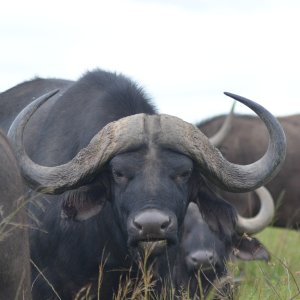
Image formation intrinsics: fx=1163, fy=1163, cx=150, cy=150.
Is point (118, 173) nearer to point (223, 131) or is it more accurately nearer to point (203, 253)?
point (203, 253)

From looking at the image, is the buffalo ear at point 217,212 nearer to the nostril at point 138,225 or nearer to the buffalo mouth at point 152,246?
the buffalo mouth at point 152,246

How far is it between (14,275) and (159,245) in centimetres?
131

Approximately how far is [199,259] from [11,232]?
10.5 feet

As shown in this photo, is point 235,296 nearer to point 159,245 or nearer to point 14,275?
point 159,245

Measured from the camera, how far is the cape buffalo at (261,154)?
14688 mm

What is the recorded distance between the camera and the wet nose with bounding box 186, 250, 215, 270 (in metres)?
8.44

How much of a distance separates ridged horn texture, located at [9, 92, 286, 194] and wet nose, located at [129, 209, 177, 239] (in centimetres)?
56

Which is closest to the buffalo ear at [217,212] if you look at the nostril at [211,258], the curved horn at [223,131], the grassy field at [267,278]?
the grassy field at [267,278]

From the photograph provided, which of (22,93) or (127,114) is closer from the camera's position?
(127,114)

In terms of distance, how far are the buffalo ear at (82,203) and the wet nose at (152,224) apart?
709 millimetres

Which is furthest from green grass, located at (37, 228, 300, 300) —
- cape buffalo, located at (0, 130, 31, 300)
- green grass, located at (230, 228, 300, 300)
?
cape buffalo, located at (0, 130, 31, 300)

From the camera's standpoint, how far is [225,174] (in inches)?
279

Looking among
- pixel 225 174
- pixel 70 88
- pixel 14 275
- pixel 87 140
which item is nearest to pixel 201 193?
pixel 225 174

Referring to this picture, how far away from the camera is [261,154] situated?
587 inches
